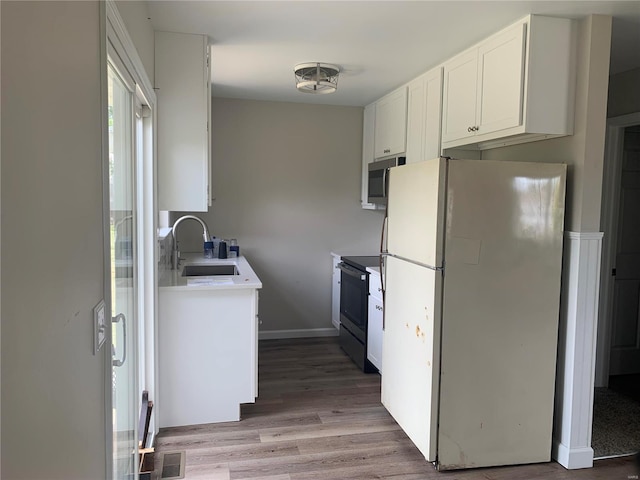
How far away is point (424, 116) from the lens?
141 inches

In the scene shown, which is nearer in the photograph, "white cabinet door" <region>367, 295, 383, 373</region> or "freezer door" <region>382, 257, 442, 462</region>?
"freezer door" <region>382, 257, 442, 462</region>

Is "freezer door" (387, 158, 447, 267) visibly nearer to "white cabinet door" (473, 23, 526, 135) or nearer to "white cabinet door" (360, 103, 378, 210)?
"white cabinet door" (473, 23, 526, 135)

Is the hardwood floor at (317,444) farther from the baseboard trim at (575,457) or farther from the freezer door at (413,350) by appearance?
the freezer door at (413,350)

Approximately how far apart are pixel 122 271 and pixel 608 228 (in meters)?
3.40

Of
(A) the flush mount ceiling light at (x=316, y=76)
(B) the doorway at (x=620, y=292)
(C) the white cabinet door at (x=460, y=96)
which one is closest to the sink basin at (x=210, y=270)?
(A) the flush mount ceiling light at (x=316, y=76)

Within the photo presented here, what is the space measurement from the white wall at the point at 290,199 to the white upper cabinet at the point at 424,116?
47.6 inches

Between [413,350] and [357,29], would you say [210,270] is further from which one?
[357,29]

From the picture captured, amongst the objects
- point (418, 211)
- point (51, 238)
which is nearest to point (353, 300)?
point (418, 211)

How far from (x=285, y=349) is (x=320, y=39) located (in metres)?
2.83

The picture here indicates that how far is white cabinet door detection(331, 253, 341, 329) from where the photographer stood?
479 centimetres

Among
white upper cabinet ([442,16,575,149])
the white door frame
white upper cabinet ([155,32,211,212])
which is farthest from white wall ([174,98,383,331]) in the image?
white upper cabinet ([442,16,575,149])

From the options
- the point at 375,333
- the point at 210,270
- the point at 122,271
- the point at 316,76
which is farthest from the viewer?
the point at 210,270

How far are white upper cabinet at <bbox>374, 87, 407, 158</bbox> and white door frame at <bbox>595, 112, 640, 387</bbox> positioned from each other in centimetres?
150

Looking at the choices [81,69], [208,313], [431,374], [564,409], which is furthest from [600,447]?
[81,69]
